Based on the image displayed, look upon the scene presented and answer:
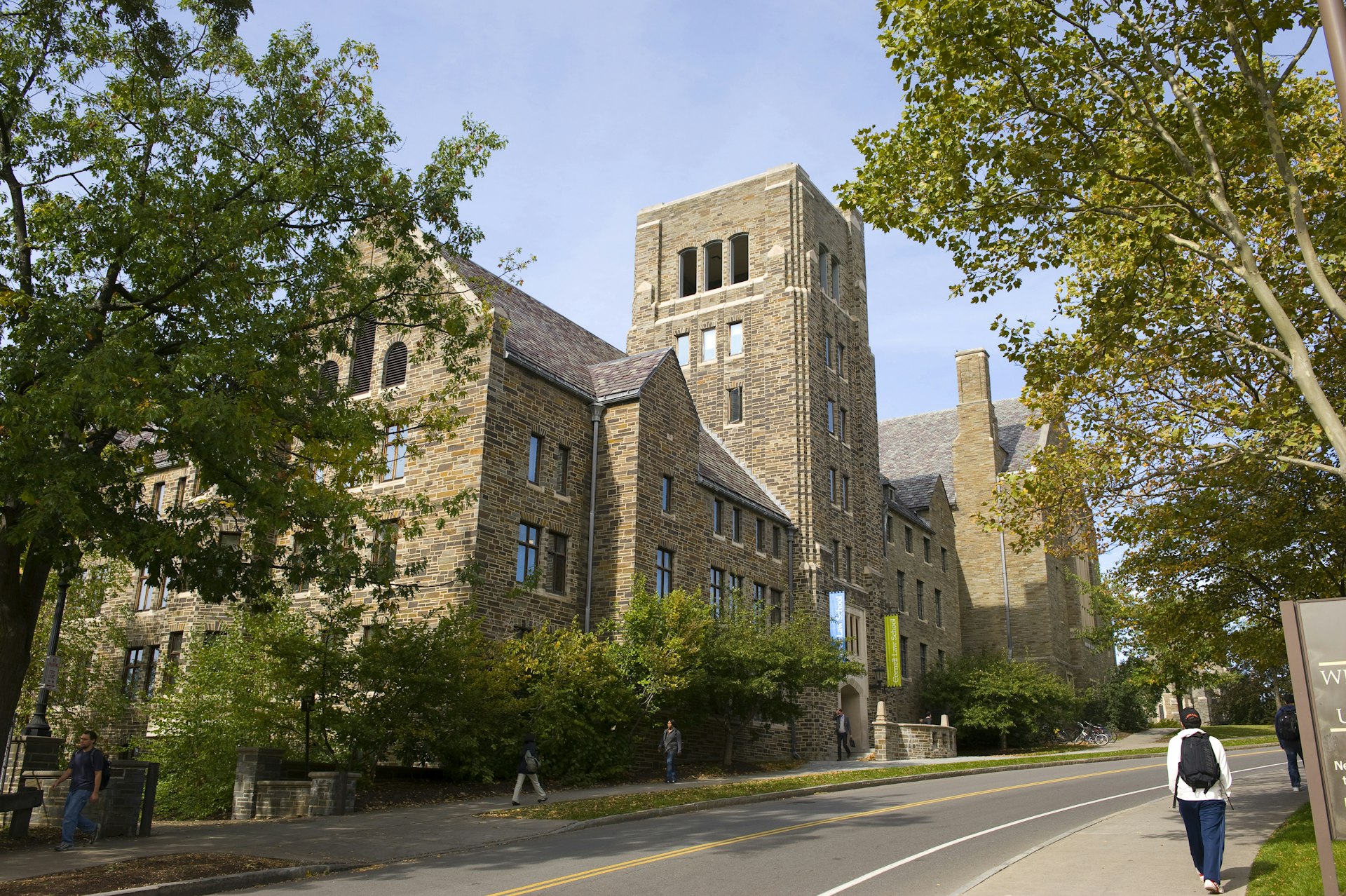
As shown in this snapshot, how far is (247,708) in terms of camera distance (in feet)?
62.7

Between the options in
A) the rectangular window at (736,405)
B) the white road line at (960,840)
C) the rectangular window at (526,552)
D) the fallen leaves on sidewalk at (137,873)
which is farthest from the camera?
the rectangular window at (736,405)

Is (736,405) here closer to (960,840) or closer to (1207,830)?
(960,840)

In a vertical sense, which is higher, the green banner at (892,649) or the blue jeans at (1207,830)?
the green banner at (892,649)

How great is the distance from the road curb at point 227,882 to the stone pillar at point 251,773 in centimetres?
615

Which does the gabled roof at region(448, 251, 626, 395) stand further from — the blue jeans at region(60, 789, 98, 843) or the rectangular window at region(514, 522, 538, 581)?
Answer: the blue jeans at region(60, 789, 98, 843)

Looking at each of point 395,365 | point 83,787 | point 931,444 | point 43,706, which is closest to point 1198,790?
point 83,787

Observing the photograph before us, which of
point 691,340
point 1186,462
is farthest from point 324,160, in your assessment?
point 691,340

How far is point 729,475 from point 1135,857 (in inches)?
950

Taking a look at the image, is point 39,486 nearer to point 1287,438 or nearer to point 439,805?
point 439,805

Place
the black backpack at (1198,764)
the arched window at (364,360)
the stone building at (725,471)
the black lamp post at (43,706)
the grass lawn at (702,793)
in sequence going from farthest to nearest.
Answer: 1. the arched window at (364,360)
2. the stone building at (725,471)
3. the black lamp post at (43,706)
4. the grass lawn at (702,793)
5. the black backpack at (1198,764)

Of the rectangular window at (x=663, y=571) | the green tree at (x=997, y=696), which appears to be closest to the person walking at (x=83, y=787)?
the rectangular window at (x=663, y=571)

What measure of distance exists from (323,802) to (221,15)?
11.9m

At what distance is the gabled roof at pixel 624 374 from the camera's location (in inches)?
1091

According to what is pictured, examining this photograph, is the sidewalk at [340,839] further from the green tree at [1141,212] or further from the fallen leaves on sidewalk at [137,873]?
the green tree at [1141,212]
